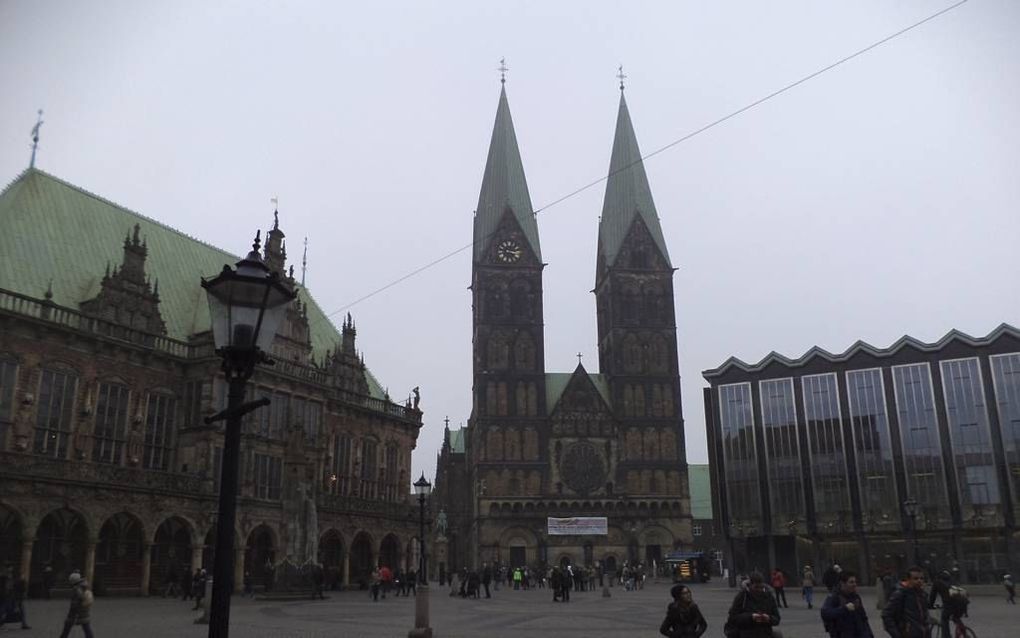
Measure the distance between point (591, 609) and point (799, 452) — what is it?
3343 centimetres

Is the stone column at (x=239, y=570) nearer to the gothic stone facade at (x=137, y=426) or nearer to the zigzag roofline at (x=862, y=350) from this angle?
the gothic stone facade at (x=137, y=426)

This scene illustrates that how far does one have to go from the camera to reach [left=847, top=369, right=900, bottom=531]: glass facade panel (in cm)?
5538

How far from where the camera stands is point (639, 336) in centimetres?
8681

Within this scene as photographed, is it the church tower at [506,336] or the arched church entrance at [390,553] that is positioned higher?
the church tower at [506,336]

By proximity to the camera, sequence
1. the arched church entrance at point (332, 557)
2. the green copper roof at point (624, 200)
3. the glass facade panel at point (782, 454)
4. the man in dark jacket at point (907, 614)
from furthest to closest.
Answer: the green copper roof at point (624, 200), the glass facade panel at point (782, 454), the arched church entrance at point (332, 557), the man in dark jacket at point (907, 614)

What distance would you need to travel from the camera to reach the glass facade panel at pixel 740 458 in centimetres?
5969

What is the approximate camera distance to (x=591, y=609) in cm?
2953

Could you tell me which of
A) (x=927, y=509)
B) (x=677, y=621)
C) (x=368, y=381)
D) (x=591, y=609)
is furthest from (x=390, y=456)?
(x=677, y=621)

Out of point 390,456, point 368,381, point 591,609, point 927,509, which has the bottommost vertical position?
point 591,609

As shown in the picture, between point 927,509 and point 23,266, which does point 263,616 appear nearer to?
point 23,266

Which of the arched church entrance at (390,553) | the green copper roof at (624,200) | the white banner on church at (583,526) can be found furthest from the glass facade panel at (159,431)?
the green copper roof at (624,200)

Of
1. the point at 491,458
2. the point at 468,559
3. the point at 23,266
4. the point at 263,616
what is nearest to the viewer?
the point at 263,616

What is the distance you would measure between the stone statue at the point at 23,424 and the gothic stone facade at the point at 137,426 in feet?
0.17

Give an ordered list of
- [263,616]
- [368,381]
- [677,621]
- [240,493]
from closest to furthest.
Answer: [677,621]
[263,616]
[240,493]
[368,381]
